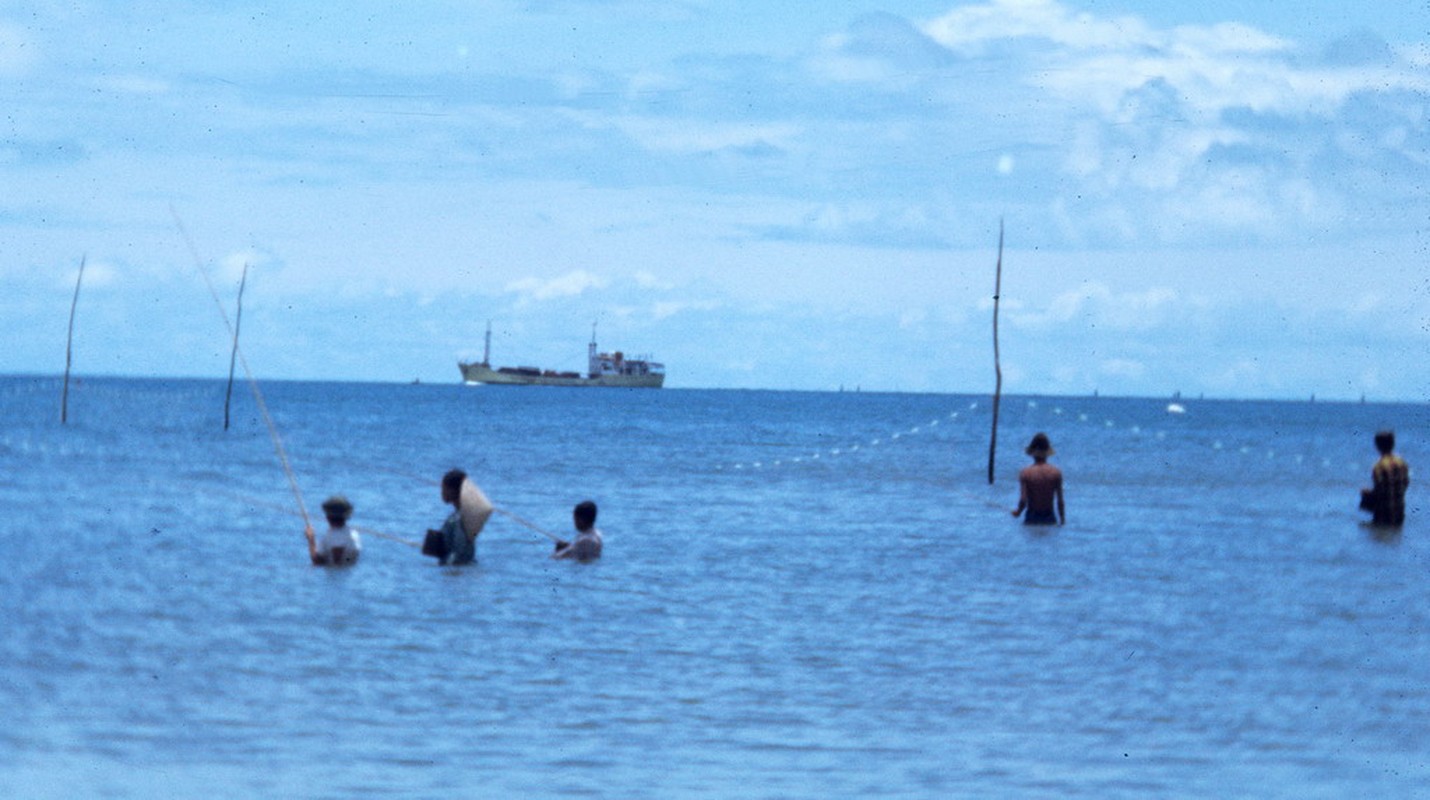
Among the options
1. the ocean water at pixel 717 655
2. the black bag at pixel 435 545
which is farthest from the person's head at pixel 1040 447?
the black bag at pixel 435 545

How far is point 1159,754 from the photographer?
11.4m

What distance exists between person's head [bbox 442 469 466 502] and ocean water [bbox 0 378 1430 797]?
107 cm

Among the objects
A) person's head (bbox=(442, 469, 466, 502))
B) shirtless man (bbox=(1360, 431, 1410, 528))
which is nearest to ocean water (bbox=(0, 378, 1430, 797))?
shirtless man (bbox=(1360, 431, 1410, 528))

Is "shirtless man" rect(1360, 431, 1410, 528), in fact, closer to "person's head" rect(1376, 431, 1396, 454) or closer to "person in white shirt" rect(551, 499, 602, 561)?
"person's head" rect(1376, 431, 1396, 454)

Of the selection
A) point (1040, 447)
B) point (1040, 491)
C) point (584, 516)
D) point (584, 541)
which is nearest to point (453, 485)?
point (584, 516)

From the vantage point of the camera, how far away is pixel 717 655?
15.3 m

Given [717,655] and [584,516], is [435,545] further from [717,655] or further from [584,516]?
[717,655]

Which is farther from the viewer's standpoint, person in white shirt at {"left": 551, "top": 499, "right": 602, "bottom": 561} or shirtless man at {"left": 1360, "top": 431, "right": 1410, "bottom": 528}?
shirtless man at {"left": 1360, "top": 431, "right": 1410, "bottom": 528}

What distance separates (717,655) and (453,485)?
Result: 6.52 meters

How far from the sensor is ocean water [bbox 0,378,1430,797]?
10.7m

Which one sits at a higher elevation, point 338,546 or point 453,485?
point 453,485

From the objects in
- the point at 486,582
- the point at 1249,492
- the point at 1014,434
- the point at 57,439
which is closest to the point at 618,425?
the point at 1014,434

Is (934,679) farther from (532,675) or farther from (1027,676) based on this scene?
(532,675)

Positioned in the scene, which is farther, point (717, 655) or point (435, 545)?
point (435, 545)
